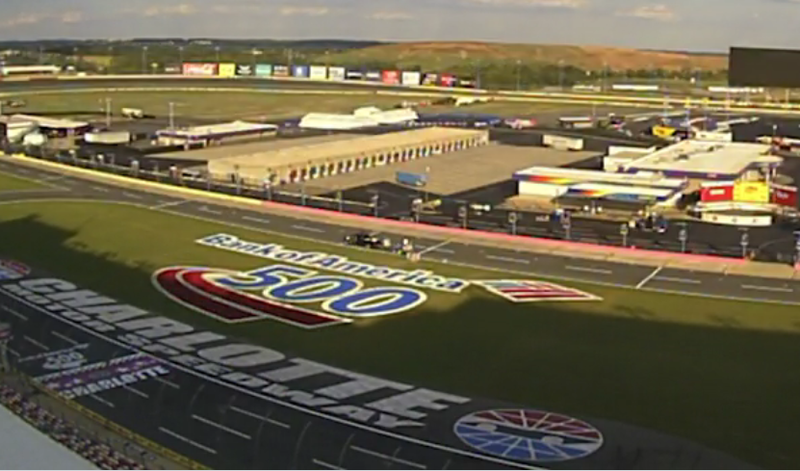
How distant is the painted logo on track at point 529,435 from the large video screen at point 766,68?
753 cm

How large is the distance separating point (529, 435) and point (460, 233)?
71.0 ft

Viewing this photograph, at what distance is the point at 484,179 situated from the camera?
54.4 meters

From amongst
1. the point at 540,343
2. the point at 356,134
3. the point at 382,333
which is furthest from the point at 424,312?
the point at 356,134

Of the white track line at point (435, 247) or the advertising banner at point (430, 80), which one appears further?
the advertising banner at point (430, 80)

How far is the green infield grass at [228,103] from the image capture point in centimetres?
9688

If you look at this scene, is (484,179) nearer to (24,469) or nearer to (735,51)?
(735,51)

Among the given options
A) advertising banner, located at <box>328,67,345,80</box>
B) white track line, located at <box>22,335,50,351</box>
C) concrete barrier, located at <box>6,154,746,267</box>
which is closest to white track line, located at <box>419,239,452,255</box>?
concrete barrier, located at <box>6,154,746,267</box>

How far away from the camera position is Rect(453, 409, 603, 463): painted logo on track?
58.3 ft

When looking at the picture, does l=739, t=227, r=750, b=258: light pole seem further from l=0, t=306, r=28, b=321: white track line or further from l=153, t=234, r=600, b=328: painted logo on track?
l=0, t=306, r=28, b=321: white track line

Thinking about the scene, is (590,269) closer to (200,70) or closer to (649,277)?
(649,277)

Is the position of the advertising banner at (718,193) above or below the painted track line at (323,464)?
above

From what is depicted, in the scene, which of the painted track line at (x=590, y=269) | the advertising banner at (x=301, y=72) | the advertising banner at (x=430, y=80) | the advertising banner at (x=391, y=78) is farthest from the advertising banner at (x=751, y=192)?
the advertising banner at (x=301, y=72)

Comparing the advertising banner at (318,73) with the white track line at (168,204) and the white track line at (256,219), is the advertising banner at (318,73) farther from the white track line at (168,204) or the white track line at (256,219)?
the white track line at (256,219)

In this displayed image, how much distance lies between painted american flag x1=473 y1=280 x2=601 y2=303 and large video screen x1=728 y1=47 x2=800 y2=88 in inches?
529
